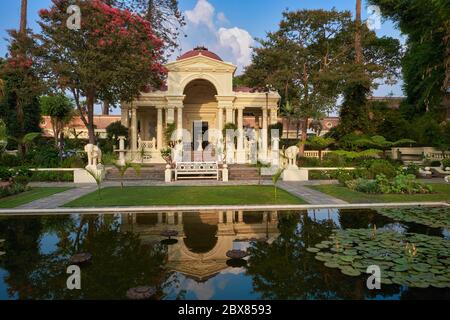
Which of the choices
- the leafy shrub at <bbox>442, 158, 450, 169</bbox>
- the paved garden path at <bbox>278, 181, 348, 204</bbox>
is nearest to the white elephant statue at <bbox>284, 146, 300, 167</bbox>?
the paved garden path at <bbox>278, 181, 348, 204</bbox>

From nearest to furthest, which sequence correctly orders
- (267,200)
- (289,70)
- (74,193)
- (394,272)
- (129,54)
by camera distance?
1. (394,272)
2. (267,200)
3. (74,193)
4. (129,54)
5. (289,70)

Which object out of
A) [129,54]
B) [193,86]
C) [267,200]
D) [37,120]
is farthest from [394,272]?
[37,120]

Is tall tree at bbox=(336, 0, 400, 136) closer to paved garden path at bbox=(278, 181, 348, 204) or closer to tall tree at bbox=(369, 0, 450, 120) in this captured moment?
tall tree at bbox=(369, 0, 450, 120)

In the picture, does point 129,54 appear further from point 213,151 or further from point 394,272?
point 394,272

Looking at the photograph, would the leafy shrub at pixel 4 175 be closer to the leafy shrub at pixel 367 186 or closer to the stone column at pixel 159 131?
the stone column at pixel 159 131

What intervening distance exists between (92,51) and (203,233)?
14121mm

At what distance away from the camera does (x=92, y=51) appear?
17.2 meters

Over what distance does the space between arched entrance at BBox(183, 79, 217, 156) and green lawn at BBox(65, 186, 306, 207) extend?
13.1 metres

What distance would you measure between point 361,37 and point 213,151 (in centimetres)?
1332

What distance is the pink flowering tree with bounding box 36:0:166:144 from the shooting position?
17.2 metres

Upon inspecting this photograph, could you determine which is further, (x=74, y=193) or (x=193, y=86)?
(x=193, y=86)

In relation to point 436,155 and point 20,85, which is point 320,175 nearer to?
point 436,155

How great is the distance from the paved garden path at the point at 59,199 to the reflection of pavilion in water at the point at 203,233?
3030 millimetres
